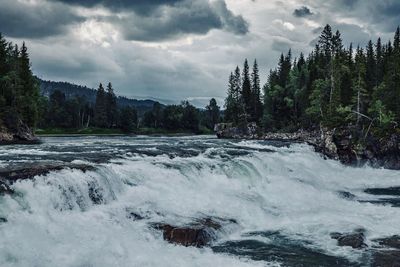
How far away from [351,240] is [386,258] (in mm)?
1907

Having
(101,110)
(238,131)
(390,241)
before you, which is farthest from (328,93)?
(101,110)

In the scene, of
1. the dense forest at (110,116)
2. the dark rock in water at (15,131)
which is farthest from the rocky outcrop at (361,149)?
the dense forest at (110,116)

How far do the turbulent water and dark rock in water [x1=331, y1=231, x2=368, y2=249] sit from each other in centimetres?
33

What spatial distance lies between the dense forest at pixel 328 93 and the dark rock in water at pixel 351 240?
113 feet

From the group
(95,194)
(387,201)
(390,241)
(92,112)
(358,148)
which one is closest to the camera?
(390,241)

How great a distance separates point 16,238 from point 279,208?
14.1 m

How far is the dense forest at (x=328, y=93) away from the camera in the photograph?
55219 mm

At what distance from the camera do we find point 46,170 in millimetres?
18859

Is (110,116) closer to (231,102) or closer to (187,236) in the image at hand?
(231,102)

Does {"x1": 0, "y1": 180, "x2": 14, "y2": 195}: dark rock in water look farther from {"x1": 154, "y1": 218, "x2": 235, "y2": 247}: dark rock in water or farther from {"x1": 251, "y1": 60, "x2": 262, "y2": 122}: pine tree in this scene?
{"x1": 251, "y1": 60, "x2": 262, "y2": 122}: pine tree

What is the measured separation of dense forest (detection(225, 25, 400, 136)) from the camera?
5522 centimetres

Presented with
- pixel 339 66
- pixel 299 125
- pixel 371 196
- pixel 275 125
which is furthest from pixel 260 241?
pixel 275 125

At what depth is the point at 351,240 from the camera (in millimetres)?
16828

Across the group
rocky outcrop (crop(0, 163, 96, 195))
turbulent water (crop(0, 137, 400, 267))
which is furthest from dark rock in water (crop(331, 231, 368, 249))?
rocky outcrop (crop(0, 163, 96, 195))
